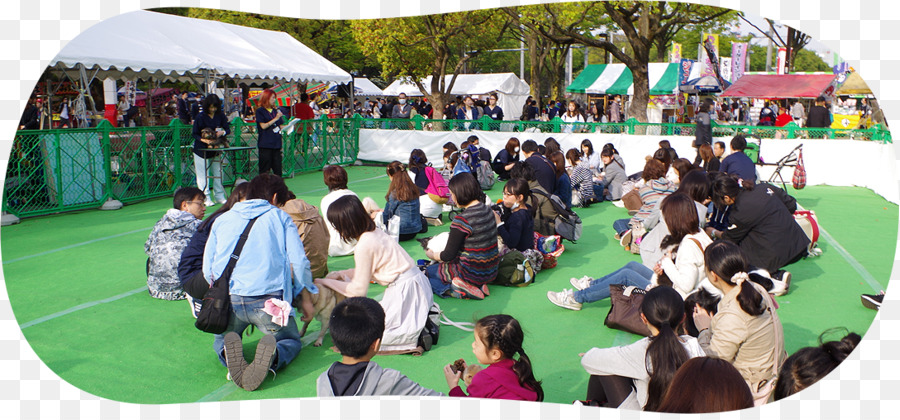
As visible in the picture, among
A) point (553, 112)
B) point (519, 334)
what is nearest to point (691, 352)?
point (519, 334)

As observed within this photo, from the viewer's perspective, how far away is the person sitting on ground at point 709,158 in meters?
9.58

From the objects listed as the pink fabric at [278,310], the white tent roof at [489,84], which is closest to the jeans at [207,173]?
→ the pink fabric at [278,310]

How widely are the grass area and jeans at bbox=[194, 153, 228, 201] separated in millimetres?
1608

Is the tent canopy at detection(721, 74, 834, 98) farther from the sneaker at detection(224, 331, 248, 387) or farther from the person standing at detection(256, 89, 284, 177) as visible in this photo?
the sneaker at detection(224, 331, 248, 387)

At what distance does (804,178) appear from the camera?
12688mm

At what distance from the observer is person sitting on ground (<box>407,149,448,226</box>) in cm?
894

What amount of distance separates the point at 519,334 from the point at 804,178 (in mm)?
11592

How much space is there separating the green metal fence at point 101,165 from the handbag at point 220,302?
20.6 feet

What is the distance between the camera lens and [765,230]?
6.15 meters

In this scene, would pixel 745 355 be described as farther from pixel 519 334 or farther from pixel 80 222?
pixel 80 222

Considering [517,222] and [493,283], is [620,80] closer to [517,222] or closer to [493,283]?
[517,222]

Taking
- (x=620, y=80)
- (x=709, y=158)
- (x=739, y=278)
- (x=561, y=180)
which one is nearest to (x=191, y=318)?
(x=739, y=278)

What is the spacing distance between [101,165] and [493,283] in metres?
7.10

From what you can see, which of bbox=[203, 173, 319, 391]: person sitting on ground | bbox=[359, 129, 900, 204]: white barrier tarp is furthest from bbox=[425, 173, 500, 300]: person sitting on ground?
bbox=[359, 129, 900, 204]: white barrier tarp
